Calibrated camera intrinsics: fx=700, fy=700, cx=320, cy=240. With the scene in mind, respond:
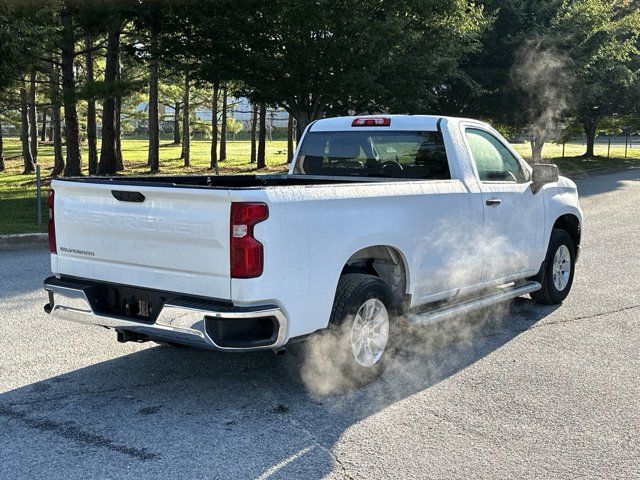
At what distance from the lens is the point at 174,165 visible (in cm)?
3441

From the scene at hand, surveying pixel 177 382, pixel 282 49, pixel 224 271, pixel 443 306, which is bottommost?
pixel 177 382

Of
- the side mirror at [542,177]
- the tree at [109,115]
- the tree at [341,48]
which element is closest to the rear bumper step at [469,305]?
the side mirror at [542,177]

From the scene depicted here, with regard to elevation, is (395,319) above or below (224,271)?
below

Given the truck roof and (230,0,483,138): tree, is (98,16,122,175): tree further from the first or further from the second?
the truck roof

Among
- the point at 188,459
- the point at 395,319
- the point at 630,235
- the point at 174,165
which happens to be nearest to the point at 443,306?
the point at 395,319

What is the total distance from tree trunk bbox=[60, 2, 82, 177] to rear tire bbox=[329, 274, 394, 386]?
44.3ft

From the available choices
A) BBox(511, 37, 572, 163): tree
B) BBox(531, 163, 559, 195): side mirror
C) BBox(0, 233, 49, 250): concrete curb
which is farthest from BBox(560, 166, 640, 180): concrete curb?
BBox(531, 163, 559, 195): side mirror

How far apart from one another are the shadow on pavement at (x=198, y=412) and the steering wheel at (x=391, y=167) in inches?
59.8

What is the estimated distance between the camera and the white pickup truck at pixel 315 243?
161 inches

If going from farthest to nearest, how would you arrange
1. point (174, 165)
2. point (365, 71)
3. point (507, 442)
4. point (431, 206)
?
1. point (174, 165)
2. point (365, 71)
3. point (431, 206)
4. point (507, 442)

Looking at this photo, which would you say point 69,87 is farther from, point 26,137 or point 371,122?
point 371,122

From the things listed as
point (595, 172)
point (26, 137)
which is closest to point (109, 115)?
point (26, 137)

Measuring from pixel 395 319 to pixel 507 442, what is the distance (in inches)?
54.3

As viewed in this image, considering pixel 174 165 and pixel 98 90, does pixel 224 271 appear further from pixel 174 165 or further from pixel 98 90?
pixel 174 165
